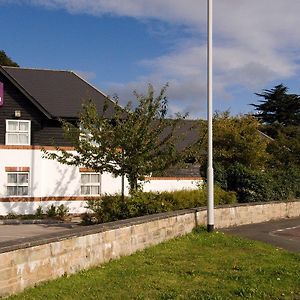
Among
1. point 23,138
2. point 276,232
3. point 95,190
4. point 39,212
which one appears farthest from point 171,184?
point 276,232

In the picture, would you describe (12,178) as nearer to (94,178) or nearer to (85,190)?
(85,190)

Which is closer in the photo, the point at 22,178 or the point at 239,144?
the point at 22,178

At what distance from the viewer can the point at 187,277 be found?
9.04m

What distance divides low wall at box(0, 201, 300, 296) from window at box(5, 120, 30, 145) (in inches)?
520

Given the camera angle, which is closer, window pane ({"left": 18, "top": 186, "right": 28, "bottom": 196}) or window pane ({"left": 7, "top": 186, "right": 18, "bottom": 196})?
window pane ({"left": 7, "top": 186, "right": 18, "bottom": 196})

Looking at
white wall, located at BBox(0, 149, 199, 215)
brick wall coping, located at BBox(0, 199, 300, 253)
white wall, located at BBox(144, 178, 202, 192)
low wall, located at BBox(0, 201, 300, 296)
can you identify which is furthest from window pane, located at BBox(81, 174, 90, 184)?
brick wall coping, located at BBox(0, 199, 300, 253)

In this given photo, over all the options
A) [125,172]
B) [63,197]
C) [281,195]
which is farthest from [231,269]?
[63,197]

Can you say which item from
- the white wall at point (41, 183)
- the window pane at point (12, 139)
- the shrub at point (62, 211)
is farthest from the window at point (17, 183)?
the window pane at point (12, 139)

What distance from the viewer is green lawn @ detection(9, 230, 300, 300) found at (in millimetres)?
7695

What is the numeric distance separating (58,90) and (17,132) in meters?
4.45

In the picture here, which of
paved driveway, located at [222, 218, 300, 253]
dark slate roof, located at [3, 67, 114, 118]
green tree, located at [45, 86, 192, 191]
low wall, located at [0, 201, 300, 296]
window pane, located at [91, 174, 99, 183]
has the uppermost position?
dark slate roof, located at [3, 67, 114, 118]

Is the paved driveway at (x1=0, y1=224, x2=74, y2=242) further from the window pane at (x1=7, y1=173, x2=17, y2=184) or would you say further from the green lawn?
the green lawn

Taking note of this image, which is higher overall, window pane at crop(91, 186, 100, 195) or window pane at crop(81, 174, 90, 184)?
window pane at crop(81, 174, 90, 184)

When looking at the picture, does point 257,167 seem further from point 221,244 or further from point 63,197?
point 221,244
